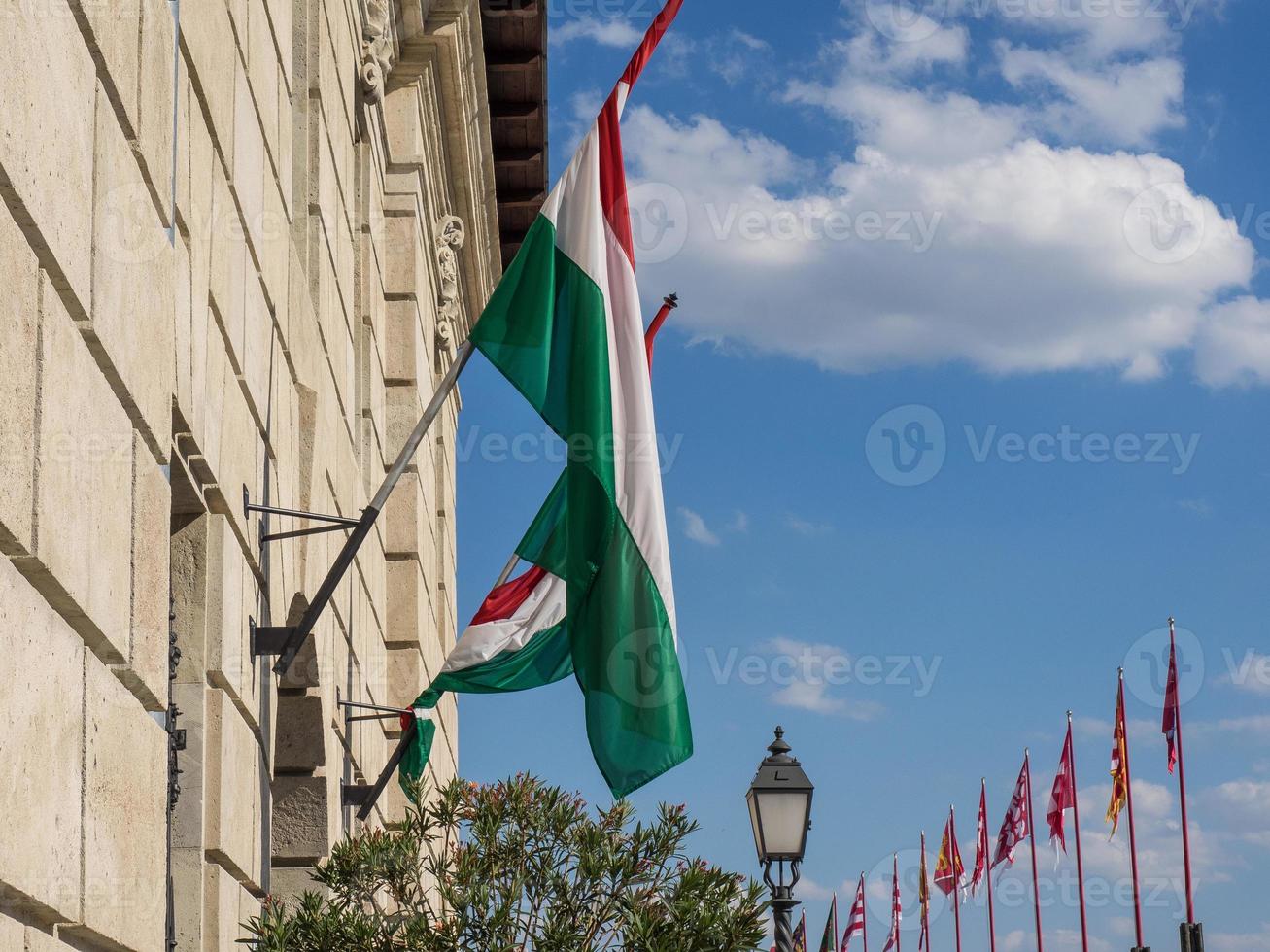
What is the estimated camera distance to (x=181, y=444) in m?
6.71

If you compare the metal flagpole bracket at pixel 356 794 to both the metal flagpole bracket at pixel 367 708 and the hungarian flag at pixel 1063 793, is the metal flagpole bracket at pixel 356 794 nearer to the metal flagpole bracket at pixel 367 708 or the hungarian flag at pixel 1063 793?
the metal flagpole bracket at pixel 367 708

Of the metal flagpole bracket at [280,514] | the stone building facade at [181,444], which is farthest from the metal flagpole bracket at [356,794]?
the metal flagpole bracket at [280,514]

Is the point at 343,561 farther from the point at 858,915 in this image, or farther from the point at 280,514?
the point at 858,915

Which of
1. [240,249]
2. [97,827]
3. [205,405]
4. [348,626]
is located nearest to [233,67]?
[240,249]

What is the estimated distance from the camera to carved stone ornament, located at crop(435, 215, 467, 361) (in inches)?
797

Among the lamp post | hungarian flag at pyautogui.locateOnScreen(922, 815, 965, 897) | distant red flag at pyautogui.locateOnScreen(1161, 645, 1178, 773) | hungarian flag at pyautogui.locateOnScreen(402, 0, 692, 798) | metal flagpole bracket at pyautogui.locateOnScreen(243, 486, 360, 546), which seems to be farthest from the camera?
hungarian flag at pyautogui.locateOnScreen(922, 815, 965, 897)

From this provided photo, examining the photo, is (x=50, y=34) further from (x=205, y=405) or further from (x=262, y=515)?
(x=262, y=515)

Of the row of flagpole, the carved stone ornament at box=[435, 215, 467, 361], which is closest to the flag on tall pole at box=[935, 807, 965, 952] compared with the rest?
the row of flagpole

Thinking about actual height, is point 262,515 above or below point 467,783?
above

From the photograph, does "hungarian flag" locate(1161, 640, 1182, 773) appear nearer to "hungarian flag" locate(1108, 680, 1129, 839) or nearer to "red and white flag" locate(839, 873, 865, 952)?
"hungarian flag" locate(1108, 680, 1129, 839)

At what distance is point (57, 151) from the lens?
4320 mm

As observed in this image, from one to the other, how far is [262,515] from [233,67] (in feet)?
7.26

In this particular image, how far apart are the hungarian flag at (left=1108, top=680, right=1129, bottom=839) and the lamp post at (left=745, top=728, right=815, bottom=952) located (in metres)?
30.8

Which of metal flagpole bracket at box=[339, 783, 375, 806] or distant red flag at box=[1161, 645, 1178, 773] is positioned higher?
distant red flag at box=[1161, 645, 1178, 773]
